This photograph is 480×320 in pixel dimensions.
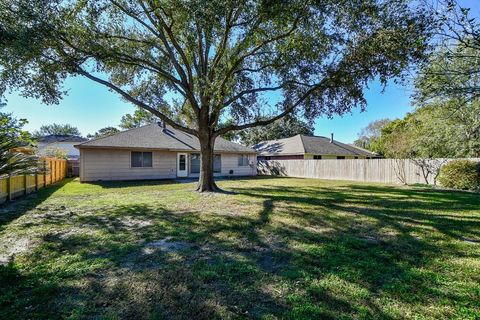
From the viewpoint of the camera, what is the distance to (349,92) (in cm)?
991

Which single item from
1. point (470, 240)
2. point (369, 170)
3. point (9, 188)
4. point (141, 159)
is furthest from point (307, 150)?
point (9, 188)

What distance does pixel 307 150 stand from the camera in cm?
2589

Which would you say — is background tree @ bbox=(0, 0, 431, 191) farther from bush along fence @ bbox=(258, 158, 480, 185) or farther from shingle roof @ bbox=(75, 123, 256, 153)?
bush along fence @ bbox=(258, 158, 480, 185)

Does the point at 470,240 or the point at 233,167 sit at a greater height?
the point at 233,167

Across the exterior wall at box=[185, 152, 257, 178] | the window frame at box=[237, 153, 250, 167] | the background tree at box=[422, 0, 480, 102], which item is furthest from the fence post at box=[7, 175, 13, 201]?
the window frame at box=[237, 153, 250, 167]

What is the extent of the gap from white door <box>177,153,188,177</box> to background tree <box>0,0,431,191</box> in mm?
6759

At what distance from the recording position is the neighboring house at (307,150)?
26391 mm

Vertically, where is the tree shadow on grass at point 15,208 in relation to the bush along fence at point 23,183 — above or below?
below

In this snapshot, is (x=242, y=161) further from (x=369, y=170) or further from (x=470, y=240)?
(x=470, y=240)

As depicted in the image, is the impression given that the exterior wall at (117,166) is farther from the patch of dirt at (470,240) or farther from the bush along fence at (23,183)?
the patch of dirt at (470,240)

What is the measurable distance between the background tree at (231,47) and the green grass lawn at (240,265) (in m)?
4.95

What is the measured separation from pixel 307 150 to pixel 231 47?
16.6 meters

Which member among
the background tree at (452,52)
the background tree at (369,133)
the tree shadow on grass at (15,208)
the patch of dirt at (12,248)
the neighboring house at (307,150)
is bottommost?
the patch of dirt at (12,248)

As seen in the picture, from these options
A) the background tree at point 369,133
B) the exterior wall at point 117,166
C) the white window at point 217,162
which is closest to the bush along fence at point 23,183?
the exterior wall at point 117,166
